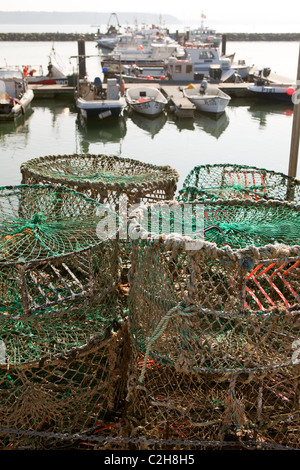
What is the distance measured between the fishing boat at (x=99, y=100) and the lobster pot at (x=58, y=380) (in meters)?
16.8

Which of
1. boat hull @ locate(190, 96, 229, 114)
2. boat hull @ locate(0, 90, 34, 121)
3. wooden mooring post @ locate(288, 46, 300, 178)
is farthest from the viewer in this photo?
boat hull @ locate(190, 96, 229, 114)

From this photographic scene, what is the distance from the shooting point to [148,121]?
20.4 meters

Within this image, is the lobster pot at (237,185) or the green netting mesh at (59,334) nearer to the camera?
the green netting mesh at (59,334)

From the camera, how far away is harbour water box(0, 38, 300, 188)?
1485cm

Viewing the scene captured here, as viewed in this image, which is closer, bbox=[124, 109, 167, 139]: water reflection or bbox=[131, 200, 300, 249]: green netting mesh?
bbox=[131, 200, 300, 249]: green netting mesh

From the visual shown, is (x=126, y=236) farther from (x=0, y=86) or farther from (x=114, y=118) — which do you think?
(x=0, y=86)

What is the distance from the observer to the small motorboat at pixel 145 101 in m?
20.0

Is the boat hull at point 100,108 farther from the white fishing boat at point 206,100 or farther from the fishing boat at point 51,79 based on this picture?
the fishing boat at point 51,79

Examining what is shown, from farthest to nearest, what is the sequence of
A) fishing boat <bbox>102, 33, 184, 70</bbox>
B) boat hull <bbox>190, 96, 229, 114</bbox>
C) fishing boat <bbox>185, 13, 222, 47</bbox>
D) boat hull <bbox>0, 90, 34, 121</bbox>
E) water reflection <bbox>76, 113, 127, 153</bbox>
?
fishing boat <bbox>185, 13, 222, 47</bbox>
fishing boat <bbox>102, 33, 184, 70</bbox>
boat hull <bbox>190, 96, 229, 114</bbox>
boat hull <bbox>0, 90, 34, 121</bbox>
water reflection <bbox>76, 113, 127, 153</bbox>

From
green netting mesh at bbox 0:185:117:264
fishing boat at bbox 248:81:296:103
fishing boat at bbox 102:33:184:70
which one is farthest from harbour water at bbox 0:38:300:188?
fishing boat at bbox 102:33:184:70

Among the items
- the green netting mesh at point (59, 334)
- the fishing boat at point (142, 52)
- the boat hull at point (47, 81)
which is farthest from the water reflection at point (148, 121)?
the green netting mesh at point (59, 334)

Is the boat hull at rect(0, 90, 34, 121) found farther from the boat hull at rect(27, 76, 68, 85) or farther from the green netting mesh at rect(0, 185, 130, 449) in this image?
the green netting mesh at rect(0, 185, 130, 449)

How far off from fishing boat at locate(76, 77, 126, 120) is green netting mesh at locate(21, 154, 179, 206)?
→ 1440 centimetres

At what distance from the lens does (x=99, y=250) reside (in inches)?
117
